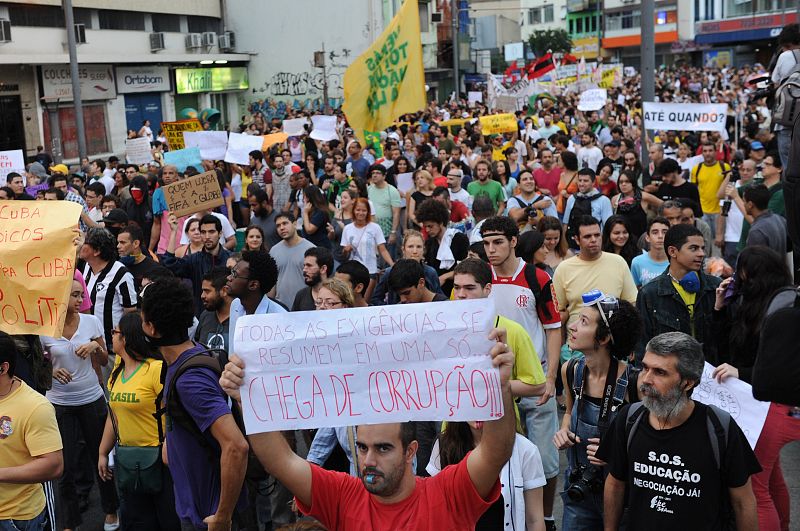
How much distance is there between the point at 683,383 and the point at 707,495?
17.7 inches

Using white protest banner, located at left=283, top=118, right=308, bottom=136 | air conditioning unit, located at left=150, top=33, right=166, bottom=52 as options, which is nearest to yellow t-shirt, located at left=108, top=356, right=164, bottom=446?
white protest banner, located at left=283, top=118, right=308, bottom=136

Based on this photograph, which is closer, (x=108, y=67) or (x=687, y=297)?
(x=687, y=297)

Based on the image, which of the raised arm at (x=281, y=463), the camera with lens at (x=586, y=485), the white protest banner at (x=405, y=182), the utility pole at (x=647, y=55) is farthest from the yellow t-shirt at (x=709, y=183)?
the raised arm at (x=281, y=463)

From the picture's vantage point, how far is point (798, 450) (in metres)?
6.80

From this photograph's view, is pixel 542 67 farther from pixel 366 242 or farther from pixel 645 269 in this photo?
pixel 645 269

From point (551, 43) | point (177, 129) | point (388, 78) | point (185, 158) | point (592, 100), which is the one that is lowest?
point (185, 158)

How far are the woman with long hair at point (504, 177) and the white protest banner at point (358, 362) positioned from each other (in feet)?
32.0

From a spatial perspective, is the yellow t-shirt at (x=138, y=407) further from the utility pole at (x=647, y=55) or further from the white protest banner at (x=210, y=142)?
the white protest banner at (x=210, y=142)

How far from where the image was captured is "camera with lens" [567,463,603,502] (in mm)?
4383

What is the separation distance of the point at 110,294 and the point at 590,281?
11.9 feet

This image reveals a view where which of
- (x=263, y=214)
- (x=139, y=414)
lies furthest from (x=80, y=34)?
(x=139, y=414)

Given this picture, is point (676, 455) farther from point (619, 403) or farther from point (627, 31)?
point (627, 31)

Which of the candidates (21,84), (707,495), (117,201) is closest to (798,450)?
(707,495)

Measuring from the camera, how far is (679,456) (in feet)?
12.3
